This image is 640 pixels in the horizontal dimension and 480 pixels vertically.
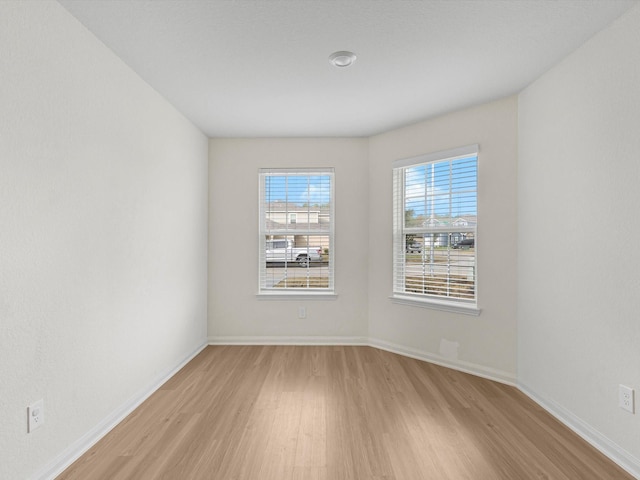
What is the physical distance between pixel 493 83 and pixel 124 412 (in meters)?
3.74

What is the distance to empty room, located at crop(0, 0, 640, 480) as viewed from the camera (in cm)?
168

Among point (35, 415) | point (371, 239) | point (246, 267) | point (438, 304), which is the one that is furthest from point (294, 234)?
point (35, 415)

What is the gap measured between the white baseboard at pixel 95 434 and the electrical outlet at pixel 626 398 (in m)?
3.13

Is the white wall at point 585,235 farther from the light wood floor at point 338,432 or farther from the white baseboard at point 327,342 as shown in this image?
the white baseboard at point 327,342

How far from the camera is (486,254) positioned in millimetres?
2896

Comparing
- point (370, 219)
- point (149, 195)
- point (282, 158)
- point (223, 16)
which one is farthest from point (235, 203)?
point (223, 16)

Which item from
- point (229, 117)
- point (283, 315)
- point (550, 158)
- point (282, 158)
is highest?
point (229, 117)

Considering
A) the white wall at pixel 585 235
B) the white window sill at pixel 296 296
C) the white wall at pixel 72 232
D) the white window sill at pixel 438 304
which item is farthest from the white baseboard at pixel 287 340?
the white wall at pixel 585 235

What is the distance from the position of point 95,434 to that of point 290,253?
7.94 ft

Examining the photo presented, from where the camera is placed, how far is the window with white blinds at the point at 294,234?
387 centimetres

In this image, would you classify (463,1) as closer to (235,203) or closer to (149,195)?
(149,195)

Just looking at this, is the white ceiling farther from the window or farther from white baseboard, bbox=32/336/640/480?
white baseboard, bbox=32/336/640/480

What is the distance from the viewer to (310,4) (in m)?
1.69

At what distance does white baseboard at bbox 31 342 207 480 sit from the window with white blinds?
60.1 inches
